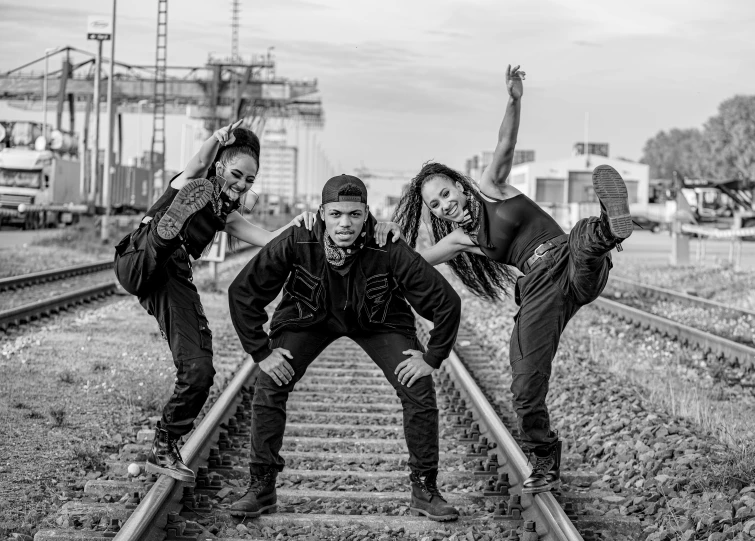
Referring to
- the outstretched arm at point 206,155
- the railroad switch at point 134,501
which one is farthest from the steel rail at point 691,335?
the railroad switch at point 134,501

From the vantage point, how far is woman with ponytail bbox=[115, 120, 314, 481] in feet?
17.8

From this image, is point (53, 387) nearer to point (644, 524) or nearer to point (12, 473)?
point (12, 473)

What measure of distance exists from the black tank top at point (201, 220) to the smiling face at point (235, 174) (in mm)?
52

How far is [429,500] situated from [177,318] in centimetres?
164

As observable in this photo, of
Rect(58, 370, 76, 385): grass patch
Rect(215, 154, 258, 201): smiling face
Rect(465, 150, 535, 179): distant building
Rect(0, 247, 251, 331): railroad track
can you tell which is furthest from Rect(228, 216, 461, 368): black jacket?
Rect(465, 150, 535, 179): distant building

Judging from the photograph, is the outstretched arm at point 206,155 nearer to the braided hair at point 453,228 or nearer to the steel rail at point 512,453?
the braided hair at point 453,228

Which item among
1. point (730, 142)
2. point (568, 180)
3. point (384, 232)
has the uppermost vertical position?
point (730, 142)

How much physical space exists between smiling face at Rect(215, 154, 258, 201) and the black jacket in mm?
408

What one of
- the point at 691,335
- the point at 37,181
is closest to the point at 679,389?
the point at 691,335

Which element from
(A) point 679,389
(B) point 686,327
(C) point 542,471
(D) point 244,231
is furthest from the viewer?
(B) point 686,327

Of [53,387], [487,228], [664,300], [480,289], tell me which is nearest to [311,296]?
[487,228]

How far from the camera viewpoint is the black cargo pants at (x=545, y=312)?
17.6 ft

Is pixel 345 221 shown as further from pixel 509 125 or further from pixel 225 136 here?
pixel 509 125

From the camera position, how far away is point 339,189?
17.0 ft
